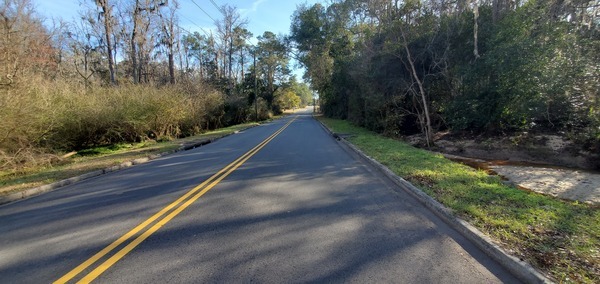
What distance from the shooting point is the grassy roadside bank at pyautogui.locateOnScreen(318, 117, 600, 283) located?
331 cm

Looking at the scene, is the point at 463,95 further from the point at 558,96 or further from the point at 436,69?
the point at 558,96

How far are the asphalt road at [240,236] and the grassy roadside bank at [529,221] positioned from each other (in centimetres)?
44

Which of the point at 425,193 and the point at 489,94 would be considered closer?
A: the point at 425,193

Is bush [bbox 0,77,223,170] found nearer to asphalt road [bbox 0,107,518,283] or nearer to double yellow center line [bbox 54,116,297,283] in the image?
asphalt road [bbox 0,107,518,283]

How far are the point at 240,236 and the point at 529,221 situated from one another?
406 cm

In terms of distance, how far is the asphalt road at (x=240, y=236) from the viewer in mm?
3387

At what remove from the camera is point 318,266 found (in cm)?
348

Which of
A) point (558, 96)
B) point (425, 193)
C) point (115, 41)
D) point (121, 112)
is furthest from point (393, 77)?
point (115, 41)

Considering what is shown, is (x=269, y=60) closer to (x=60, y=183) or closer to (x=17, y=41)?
(x=17, y=41)

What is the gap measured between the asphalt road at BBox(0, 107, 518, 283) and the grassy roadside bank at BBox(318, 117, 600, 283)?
44 centimetres

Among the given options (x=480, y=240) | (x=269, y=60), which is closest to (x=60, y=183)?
(x=480, y=240)

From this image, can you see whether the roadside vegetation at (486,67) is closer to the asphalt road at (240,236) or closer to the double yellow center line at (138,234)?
the asphalt road at (240,236)

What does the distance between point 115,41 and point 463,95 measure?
36.4 m

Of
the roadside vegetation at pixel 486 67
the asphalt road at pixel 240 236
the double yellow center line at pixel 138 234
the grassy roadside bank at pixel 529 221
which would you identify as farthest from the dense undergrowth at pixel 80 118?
the roadside vegetation at pixel 486 67
